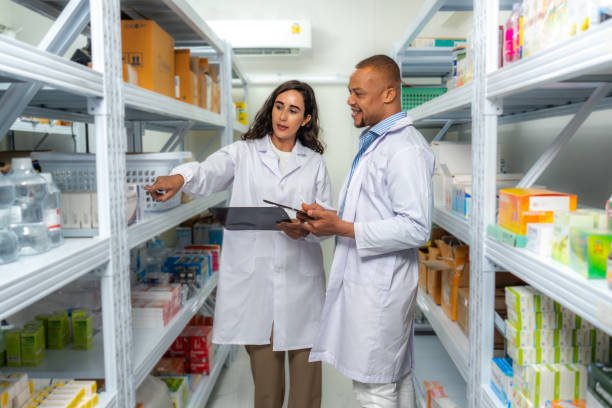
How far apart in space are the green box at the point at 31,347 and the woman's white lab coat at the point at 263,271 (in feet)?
2.37

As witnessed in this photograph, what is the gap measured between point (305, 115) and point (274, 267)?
76 centimetres

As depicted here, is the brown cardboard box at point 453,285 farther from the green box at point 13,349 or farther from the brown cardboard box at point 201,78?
the green box at point 13,349

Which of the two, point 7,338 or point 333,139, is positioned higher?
point 333,139

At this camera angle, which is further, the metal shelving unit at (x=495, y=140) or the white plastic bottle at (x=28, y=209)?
the white plastic bottle at (x=28, y=209)

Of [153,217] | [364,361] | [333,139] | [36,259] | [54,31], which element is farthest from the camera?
[333,139]

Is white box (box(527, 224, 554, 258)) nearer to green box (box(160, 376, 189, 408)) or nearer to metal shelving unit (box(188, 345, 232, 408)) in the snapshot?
green box (box(160, 376, 189, 408))

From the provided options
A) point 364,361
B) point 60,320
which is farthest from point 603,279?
point 60,320

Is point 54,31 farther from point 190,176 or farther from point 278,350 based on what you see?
point 278,350

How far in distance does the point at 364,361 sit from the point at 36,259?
43.7 inches

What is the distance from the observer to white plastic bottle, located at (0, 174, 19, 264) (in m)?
1.11

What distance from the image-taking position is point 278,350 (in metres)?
2.24

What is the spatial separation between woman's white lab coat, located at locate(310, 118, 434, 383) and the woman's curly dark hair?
663 mm

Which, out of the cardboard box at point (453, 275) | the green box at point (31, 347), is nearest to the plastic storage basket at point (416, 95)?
the cardboard box at point (453, 275)

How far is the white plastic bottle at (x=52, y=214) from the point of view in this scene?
129cm
